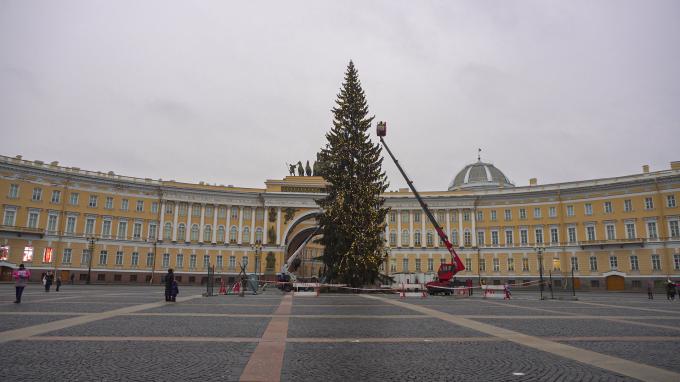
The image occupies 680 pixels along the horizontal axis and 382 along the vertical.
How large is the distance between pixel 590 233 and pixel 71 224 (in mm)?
72010

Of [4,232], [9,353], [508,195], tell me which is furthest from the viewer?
[508,195]

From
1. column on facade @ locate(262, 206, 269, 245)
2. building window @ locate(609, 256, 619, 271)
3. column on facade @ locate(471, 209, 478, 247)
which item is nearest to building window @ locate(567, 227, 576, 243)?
building window @ locate(609, 256, 619, 271)

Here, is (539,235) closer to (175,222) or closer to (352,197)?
(352,197)

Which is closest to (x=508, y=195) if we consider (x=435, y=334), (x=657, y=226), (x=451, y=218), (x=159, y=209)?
(x=451, y=218)

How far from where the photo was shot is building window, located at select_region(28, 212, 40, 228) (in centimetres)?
5844

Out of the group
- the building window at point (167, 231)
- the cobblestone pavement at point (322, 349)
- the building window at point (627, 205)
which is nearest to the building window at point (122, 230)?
the building window at point (167, 231)

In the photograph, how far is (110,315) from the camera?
14852 millimetres

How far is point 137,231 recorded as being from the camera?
67875 mm

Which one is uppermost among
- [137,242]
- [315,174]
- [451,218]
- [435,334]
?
[315,174]

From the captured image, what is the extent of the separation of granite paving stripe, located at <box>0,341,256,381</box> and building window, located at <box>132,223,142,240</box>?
2491 inches

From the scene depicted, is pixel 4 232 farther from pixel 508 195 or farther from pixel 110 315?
pixel 508 195

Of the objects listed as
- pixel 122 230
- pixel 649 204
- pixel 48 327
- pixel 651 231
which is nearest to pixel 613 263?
pixel 651 231

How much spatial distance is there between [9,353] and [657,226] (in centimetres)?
→ 6788

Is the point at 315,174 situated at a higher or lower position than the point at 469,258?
higher
